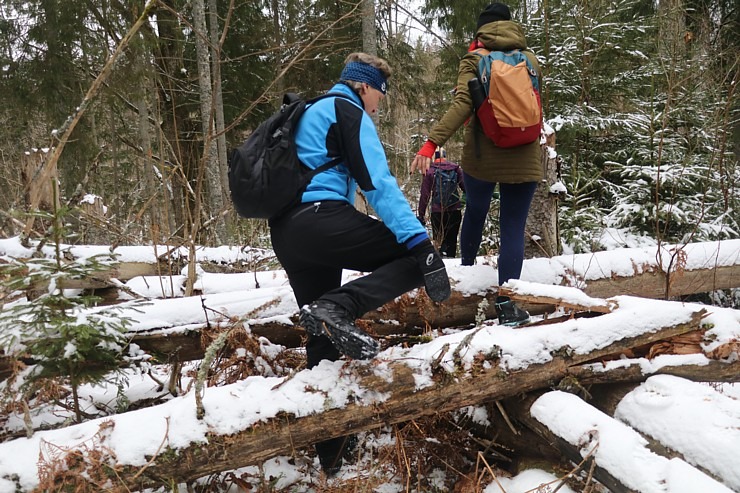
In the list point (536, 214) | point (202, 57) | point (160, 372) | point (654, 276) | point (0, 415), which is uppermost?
point (202, 57)

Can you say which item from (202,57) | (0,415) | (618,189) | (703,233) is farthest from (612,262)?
(202,57)

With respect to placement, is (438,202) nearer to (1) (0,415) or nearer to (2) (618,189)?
(2) (618,189)

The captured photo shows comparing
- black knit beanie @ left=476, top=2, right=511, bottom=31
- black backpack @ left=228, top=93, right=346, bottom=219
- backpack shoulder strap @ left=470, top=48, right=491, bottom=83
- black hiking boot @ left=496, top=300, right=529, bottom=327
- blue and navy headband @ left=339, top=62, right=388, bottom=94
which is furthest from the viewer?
black knit beanie @ left=476, top=2, right=511, bottom=31

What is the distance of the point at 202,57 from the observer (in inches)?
360

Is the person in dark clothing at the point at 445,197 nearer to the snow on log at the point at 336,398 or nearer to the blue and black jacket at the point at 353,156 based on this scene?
the snow on log at the point at 336,398

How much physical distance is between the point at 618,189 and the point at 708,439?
535 cm

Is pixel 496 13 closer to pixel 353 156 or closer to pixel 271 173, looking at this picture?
pixel 353 156

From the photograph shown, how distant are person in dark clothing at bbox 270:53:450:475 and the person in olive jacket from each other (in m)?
0.69

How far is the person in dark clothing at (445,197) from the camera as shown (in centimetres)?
607

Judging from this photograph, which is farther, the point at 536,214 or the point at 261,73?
the point at 261,73

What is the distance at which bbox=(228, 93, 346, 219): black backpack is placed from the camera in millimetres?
2141

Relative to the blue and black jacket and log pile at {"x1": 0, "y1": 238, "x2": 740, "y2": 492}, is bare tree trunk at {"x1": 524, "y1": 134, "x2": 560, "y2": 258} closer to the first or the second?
log pile at {"x1": 0, "y1": 238, "x2": 740, "y2": 492}

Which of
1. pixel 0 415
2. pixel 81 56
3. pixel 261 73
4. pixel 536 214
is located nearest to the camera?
pixel 0 415

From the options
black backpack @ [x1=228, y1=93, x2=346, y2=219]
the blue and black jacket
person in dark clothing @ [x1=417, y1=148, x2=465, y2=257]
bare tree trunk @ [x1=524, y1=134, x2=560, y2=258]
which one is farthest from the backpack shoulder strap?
person in dark clothing @ [x1=417, y1=148, x2=465, y2=257]
